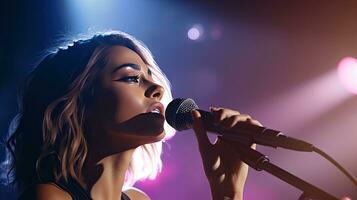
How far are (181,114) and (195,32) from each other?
1709 millimetres

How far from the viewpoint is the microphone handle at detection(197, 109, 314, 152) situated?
3.80 ft

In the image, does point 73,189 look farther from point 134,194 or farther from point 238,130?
point 238,130

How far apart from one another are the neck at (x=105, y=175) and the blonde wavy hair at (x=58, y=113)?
1.8 inches

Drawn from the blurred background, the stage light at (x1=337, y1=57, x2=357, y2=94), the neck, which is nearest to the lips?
the neck

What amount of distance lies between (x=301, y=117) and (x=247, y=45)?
0.66 meters

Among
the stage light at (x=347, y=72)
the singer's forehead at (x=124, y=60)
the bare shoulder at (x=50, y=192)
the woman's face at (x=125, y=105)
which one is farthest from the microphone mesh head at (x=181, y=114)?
the stage light at (x=347, y=72)

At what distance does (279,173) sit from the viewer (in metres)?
1.19

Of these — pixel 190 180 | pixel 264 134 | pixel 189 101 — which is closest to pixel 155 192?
pixel 190 180

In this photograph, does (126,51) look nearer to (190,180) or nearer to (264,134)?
(264,134)

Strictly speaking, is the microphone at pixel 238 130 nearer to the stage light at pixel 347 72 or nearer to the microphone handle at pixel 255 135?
the microphone handle at pixel 255 135

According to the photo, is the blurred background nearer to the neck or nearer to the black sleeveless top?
the neck

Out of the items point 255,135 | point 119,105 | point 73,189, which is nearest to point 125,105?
point 119,105

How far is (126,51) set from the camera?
6.44ft

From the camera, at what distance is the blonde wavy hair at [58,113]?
71.6 inches
